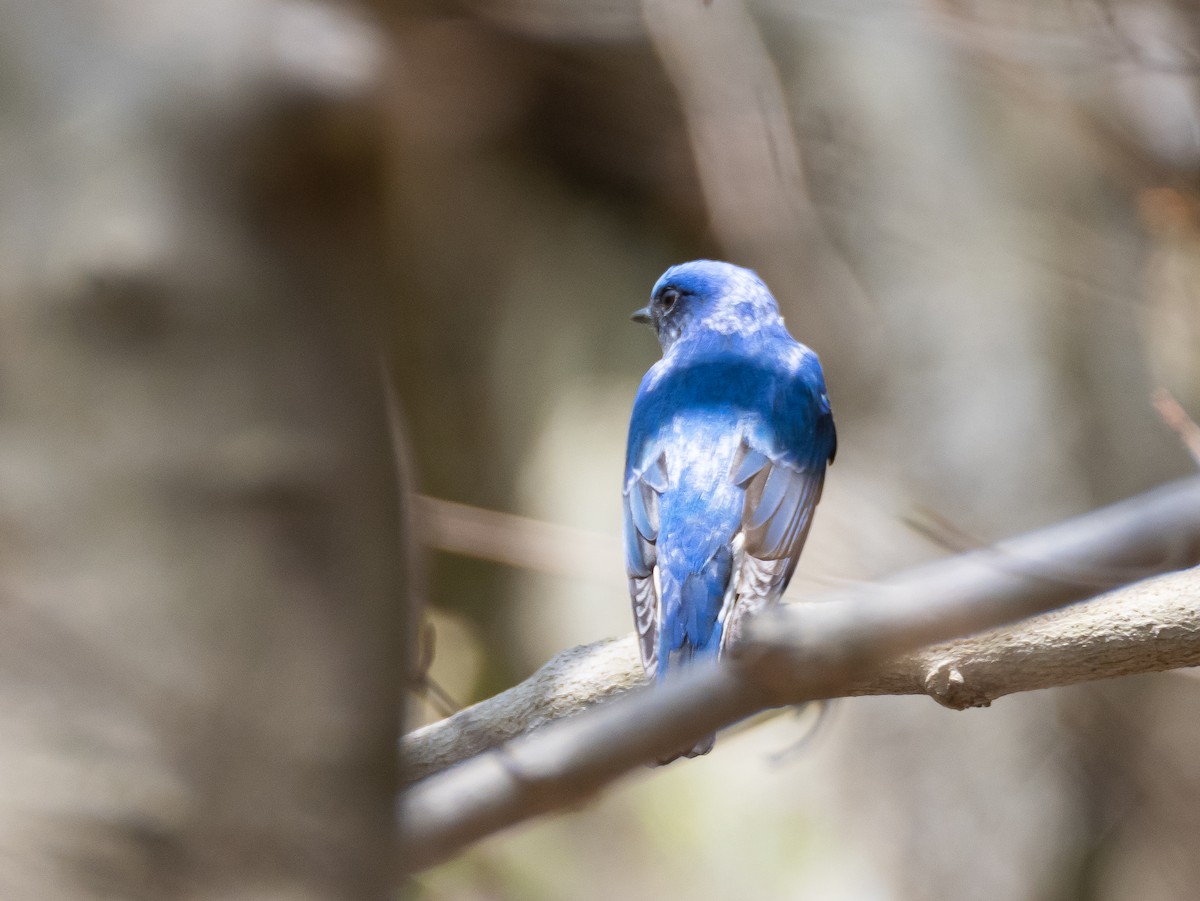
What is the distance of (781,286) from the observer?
18.3ft

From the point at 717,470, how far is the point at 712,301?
39.2 inches

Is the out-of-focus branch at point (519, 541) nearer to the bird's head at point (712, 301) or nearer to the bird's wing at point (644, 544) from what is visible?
the bird's wing at point (644, 544)

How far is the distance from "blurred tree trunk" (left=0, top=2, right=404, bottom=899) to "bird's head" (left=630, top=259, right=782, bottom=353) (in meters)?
3.01

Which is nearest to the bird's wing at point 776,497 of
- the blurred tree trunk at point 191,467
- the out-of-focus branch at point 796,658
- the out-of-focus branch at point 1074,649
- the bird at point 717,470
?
the bird at point 717,470

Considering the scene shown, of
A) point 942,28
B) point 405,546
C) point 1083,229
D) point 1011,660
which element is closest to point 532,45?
point 942,28

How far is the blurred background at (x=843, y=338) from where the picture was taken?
477 cm

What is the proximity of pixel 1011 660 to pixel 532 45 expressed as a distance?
197 inches

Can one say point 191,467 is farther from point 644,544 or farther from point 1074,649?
point 644,544

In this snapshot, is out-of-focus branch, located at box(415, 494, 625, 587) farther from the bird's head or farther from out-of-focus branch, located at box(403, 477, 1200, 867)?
out-of-focus branch, located at box(403, 477, 1200, 867)

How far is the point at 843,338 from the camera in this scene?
5.46m

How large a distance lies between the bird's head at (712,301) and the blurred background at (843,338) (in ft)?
1.41

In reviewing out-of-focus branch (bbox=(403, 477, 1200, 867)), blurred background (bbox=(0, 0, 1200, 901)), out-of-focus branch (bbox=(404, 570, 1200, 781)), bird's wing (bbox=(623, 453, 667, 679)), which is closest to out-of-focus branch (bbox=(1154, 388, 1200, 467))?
out-of-focus branch (bbox=(404, 570, 1200, 781))

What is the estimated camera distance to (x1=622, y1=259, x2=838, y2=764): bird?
3039mm

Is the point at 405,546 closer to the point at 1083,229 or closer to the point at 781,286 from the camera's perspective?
the point at 781,286
